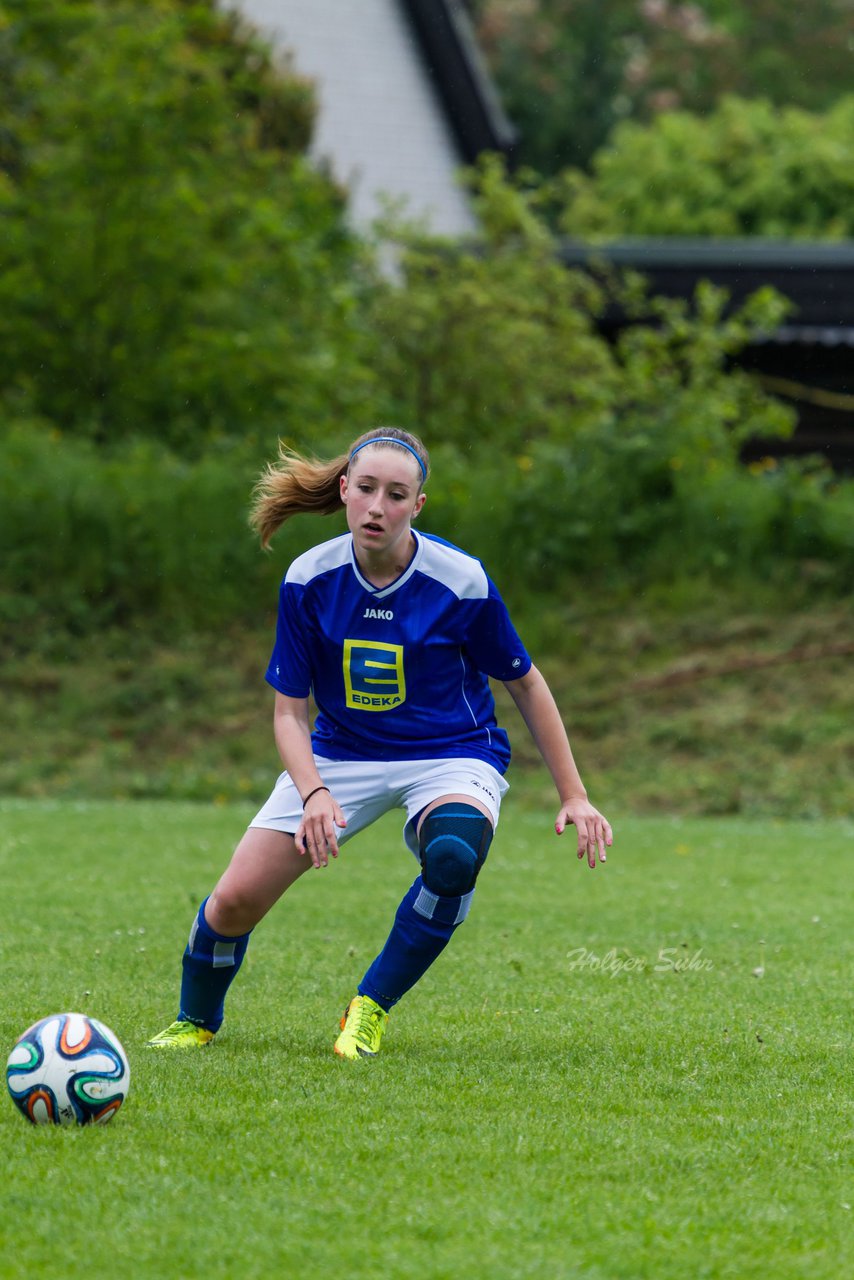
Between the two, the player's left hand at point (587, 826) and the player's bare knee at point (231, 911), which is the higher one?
the player's left hand at point (587, 826)

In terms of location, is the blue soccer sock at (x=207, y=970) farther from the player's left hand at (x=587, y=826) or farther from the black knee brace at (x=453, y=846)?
the player's left hand at (x=587, y=826)

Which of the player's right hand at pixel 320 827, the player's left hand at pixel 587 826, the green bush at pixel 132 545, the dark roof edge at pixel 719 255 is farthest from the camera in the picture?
the dark roof edge at pixel 719 255

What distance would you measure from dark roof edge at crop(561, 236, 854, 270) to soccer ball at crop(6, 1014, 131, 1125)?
60.3 feet

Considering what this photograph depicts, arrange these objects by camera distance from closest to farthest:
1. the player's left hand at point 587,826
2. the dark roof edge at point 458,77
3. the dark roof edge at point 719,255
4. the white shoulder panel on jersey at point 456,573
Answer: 1. the player's left hand at point 587,826
2. the white shoulder panel on jersey at point 456,573
3. the dark roof edge at point 719,255
4. the dark roof edge at point 458,77

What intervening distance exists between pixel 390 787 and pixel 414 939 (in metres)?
0.47

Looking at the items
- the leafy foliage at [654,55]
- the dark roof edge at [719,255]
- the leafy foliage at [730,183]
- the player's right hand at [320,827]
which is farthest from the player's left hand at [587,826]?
the leafy foliage at [654,55]

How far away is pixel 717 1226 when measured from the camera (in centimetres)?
356

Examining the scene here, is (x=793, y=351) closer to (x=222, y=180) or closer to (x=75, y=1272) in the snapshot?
(x=222, y=180)

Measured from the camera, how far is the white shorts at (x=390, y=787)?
519cm

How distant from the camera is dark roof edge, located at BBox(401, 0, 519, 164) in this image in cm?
2830

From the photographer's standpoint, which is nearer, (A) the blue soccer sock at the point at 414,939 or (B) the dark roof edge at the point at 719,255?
(A) the blue soccer sock at the point at 414,939

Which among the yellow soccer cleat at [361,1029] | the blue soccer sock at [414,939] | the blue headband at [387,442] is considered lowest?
the yellow soccer cleat at [361,1029]

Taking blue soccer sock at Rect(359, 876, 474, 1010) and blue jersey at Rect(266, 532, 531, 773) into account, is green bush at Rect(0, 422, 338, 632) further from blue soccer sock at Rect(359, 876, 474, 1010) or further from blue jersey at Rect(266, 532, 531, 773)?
blue soccer sock at Rect(359, 876, 474, 1010)

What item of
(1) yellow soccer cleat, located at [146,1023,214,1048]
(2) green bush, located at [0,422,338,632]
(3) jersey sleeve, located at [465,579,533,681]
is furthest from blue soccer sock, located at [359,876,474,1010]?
(2) green bush, located at [0,422,338,632]
